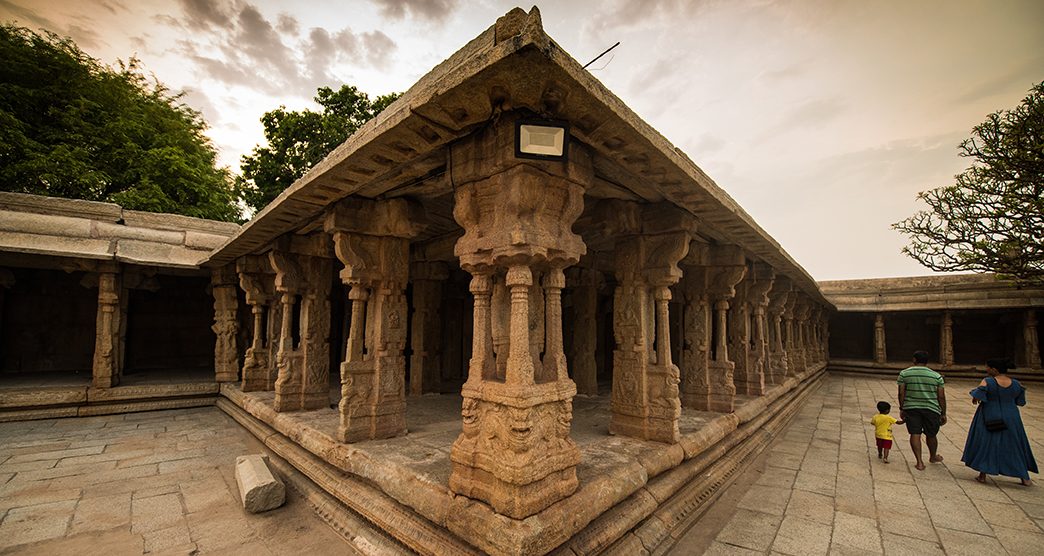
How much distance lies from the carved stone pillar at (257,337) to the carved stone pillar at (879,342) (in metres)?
20.1

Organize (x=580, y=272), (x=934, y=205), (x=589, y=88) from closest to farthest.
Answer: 1. (x=589, y=88)
2. (x=580, y=272)
3. (x=934, y=205)

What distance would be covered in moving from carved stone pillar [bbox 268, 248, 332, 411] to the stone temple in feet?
0.11

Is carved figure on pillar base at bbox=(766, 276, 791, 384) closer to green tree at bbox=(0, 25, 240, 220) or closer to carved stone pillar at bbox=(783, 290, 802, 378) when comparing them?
carved stone pillar at bbox=(783, 290, 802, 378)

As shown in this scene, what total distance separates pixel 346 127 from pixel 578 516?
59.6 feet

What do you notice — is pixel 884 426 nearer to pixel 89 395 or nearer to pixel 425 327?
pixel 425 327

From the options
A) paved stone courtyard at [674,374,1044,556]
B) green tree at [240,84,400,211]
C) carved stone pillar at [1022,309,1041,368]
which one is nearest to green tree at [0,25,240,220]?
green tree at [240,84,400,211]

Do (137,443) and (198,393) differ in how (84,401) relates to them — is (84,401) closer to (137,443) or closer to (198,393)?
(198,393)

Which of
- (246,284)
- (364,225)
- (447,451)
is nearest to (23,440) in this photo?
(246,284)

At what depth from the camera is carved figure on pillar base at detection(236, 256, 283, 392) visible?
7895 millimetres

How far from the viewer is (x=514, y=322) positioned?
304cm

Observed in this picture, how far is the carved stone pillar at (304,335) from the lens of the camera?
20.6 feet

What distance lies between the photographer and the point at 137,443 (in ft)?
20.2

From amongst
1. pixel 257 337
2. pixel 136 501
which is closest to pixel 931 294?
pixel 257 337

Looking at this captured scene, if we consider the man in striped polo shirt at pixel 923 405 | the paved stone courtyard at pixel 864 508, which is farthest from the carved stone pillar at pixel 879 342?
the man in striped polo shirt at pixel 923 405
